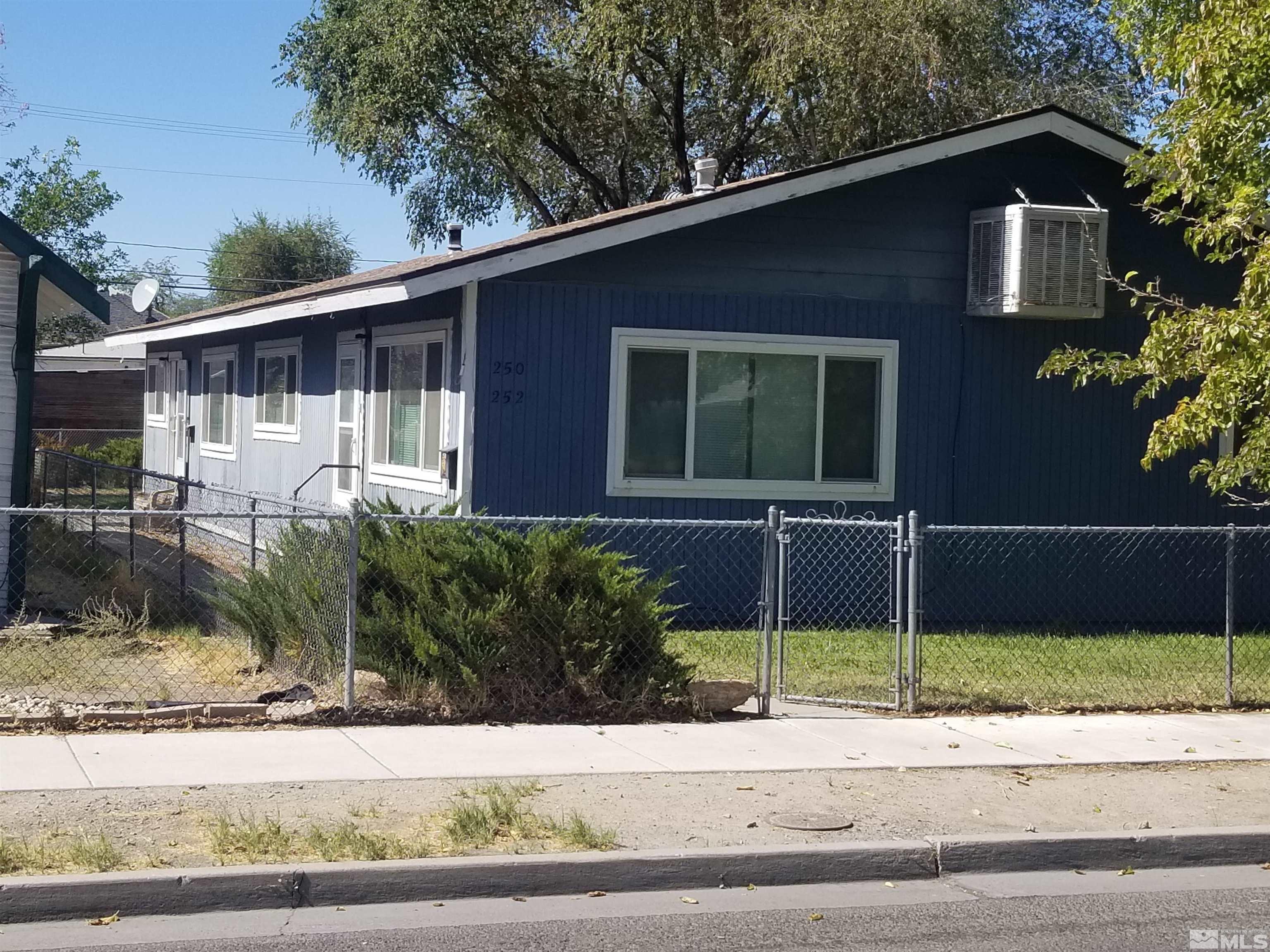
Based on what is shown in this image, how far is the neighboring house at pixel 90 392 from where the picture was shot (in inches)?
1610

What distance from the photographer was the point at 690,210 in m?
12.5

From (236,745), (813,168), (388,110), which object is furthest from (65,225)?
(236,745)

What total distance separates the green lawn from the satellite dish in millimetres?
12870

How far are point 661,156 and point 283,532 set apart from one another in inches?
832

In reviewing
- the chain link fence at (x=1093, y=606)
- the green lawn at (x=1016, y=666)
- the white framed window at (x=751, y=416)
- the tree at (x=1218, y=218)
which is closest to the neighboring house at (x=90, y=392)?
the white framed window at (x=751, y=416)

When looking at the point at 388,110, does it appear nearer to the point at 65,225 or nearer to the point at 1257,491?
the point at 1257,491

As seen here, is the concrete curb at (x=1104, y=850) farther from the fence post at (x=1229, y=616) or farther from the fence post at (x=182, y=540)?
the fence post at (x=182, y=540)

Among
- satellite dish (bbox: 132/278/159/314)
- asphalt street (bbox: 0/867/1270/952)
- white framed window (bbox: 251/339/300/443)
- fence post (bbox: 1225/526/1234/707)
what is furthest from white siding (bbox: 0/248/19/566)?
satellite dish (bbox: 132/278/159/314)

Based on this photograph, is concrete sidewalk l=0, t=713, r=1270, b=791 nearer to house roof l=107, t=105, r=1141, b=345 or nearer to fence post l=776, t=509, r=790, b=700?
fence post l=776, t=509, r=790, b=700

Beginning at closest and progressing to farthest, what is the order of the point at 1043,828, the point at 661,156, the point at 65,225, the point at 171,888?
the point at 171,888 < the point at 1043,828 < the point at 661,156 < the point at 65,225

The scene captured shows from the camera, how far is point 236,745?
8070mm

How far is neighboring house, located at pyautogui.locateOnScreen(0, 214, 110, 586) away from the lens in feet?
37.4

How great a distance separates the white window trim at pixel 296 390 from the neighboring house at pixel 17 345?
6.05 m

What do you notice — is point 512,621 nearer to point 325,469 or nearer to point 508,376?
point 508,376
